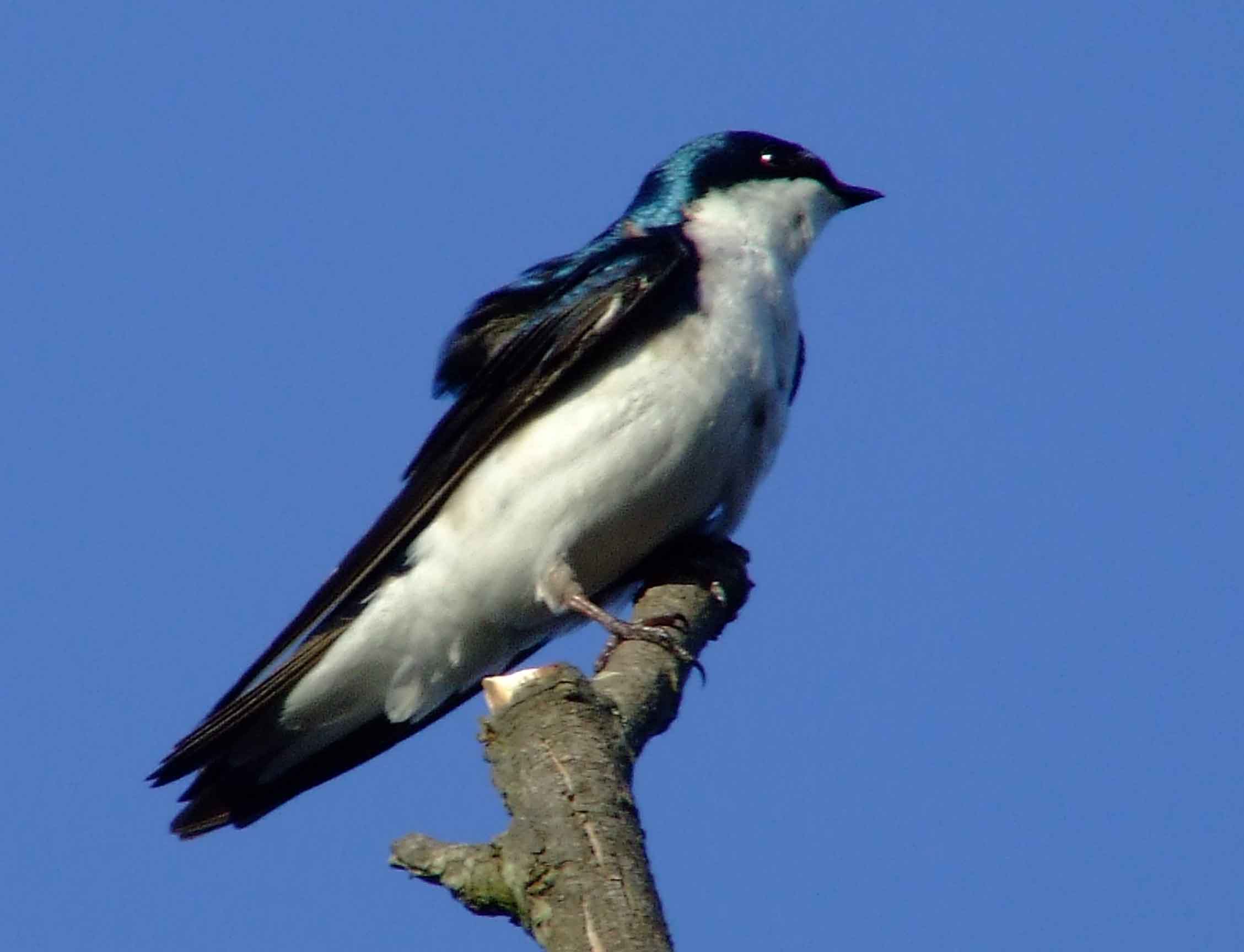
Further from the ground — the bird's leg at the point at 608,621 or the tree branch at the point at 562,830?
the bird's leg at the point at 608,621

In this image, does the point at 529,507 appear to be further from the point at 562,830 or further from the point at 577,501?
the point at 562,830

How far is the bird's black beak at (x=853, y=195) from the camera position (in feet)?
20.5

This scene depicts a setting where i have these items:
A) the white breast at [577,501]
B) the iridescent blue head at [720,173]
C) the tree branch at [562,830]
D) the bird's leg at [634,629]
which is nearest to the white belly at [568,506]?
the white breast at [577,501]

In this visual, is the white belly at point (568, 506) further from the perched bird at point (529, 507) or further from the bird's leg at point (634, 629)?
the bird's leg at point (634, 629)

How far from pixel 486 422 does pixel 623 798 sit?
2.25m

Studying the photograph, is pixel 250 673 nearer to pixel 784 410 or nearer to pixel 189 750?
pixel 189 750

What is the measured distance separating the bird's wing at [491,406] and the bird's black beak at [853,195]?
996 mm

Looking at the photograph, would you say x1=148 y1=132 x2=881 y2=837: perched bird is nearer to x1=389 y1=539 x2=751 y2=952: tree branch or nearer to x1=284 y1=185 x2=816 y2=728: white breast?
x1=284 y1=185 x2=816 y2=728: white breast

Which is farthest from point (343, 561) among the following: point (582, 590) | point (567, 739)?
point (567, 739)

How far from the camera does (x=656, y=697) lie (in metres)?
3.79

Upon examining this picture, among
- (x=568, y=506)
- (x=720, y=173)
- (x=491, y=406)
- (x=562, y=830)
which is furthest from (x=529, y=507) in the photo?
(x=562, y=830)

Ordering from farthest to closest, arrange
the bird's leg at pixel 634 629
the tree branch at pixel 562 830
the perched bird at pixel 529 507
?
1. the perched bird at pixel 529 507
2. the bird's leg at pixel 634 629
3. the tree branch at pixel 562 830

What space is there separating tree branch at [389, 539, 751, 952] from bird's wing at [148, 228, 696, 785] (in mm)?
1632

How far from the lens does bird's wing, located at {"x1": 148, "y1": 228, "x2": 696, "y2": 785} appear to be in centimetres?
520
